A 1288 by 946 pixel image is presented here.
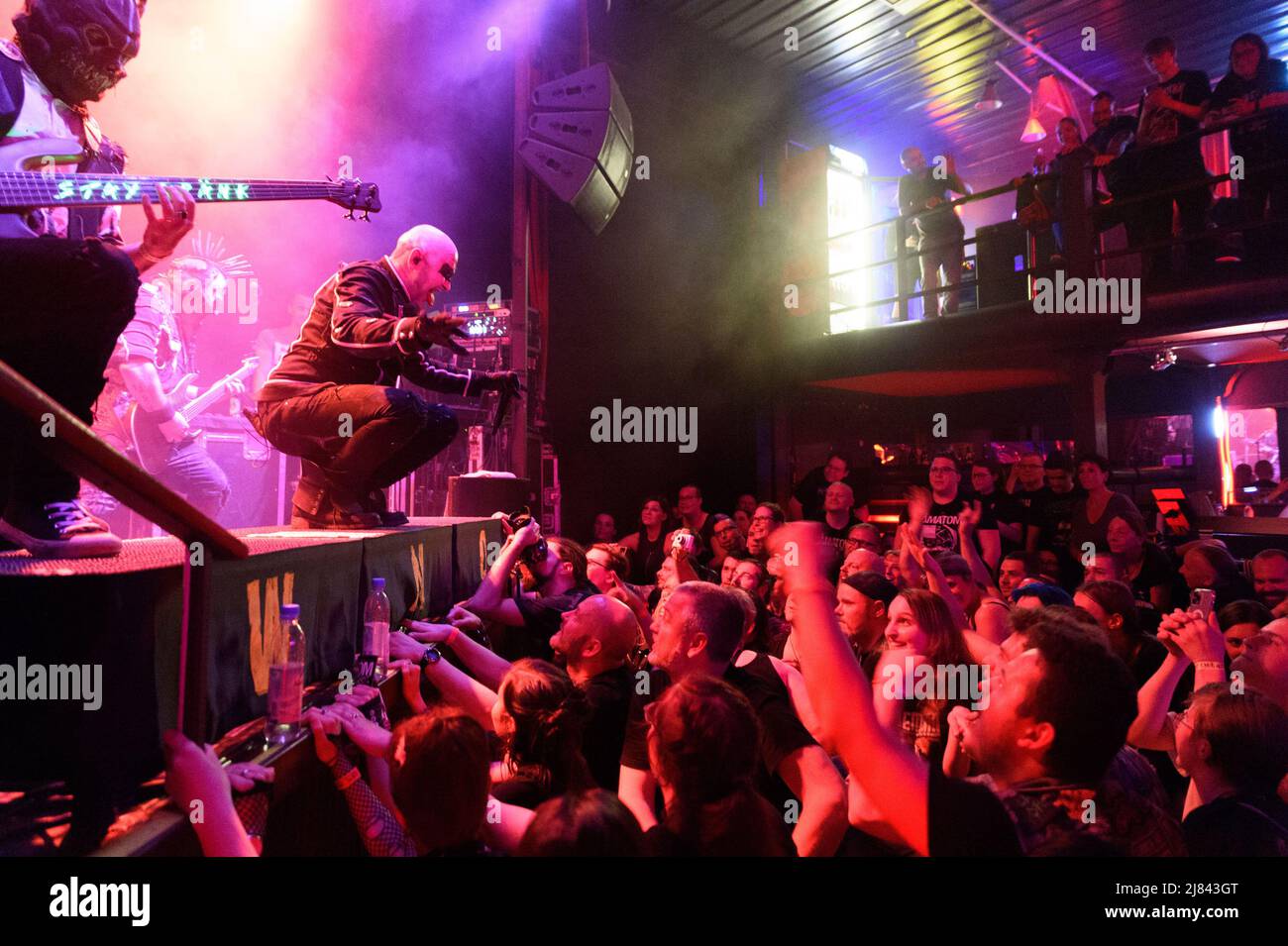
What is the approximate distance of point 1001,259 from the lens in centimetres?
738

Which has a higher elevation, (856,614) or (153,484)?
(153,484)

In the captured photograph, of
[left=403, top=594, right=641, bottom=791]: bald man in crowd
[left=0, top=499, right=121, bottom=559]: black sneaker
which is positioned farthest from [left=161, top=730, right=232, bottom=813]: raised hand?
[left=403, top=594, right=641, bottom=791]: bald man in crowd

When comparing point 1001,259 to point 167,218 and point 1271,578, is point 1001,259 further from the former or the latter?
point 167,218

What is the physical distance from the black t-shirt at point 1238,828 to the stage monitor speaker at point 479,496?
3.48 metres

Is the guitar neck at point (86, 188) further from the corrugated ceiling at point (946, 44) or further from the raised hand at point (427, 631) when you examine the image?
the corrugated ceiling at point (946, 44)

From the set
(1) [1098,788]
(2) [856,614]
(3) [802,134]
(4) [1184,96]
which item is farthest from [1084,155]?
(1) [1098,788]

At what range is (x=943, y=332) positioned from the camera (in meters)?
6.71

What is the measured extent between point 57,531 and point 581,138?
5.30 m

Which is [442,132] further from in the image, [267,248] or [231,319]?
[231,319]

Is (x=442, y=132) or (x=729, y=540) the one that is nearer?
(x=729, y=540)

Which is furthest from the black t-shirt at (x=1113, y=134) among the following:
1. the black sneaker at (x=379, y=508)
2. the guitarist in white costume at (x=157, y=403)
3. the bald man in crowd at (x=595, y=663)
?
the guitarist in white costume at (x=157, y=403)

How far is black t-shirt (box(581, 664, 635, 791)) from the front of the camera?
7.33 ft

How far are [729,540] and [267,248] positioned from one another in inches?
174
